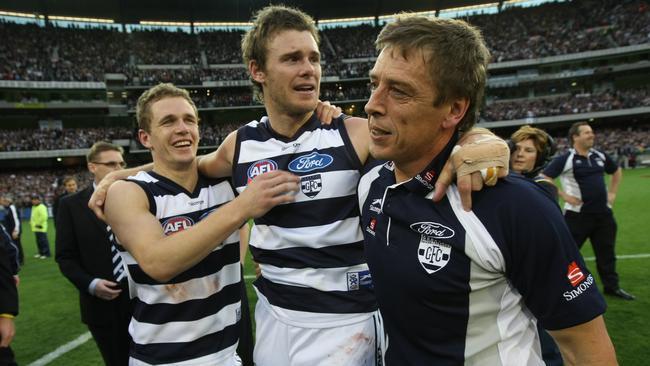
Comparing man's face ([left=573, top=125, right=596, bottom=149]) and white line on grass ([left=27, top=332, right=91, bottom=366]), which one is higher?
man's face ([left=573, top=125, right=596, bottom=149])

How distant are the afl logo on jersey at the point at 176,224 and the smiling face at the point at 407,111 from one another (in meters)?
1.38

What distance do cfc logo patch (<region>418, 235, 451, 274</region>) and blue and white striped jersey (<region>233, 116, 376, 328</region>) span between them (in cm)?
72

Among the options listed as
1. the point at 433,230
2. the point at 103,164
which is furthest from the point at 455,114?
the point at 103,164

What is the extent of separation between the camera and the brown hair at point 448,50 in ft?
4.85

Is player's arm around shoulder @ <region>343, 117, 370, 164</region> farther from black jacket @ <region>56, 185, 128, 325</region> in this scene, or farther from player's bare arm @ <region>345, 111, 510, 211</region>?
black jacket @ <region>56, 185, 128, 325</region>

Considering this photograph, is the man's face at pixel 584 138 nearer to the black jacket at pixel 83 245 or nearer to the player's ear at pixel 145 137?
the player's ear at pixel 145 137

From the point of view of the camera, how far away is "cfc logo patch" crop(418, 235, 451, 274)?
58.1 inches

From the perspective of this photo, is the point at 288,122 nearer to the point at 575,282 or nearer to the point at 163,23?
the point at 575,282

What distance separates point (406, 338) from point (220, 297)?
1.26 meters

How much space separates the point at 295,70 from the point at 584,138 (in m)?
5.51

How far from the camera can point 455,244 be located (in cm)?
144

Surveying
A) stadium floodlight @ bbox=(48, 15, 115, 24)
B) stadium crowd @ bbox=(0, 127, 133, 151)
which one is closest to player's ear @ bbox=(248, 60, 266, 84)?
stadium crowd @ bbox=(0, 127, 133, 151)

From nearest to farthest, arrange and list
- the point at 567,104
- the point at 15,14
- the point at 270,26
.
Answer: the point at 270,26 < the point at 567,104 < the point at 15,14

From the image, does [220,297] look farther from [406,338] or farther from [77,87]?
[77,87]
